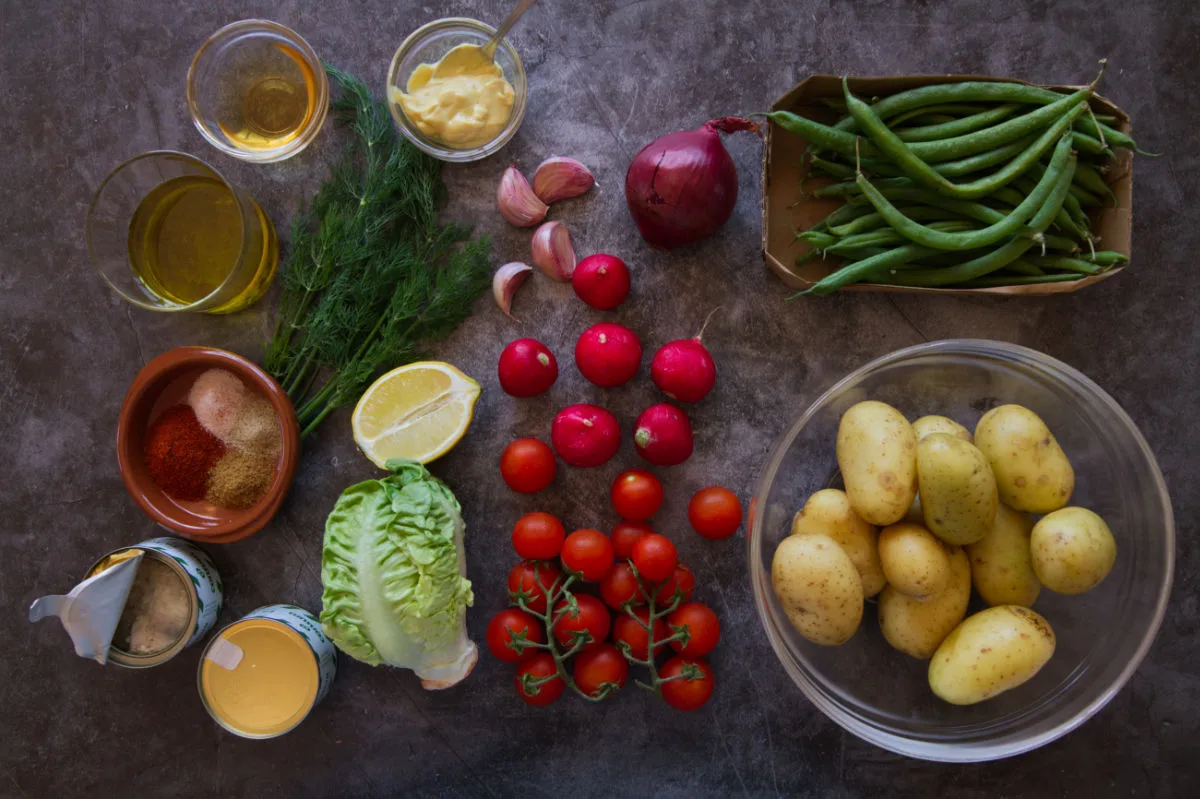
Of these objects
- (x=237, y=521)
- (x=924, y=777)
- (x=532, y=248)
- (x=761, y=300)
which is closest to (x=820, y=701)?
(x=924, y=777)

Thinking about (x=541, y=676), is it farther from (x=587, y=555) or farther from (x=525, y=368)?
(x=525, y=368)

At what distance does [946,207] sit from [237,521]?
65.5 inches

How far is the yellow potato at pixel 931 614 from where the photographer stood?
4.76ft

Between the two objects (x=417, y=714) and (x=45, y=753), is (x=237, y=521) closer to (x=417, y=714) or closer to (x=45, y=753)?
(x=417, y=714)

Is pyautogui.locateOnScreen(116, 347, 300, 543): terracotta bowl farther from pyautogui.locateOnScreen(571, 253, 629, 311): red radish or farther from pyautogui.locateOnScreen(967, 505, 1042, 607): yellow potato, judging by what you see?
pyautogui.locateOnScreen(967, 505, 1042, 607): yellow potato

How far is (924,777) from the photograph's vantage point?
1774 mm

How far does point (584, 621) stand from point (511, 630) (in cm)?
16

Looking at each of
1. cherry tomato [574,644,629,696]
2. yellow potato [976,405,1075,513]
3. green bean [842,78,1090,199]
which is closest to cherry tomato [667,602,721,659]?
cherry tomato [574,644,629,696]

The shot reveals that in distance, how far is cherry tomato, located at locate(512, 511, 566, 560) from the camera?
1.65 metres

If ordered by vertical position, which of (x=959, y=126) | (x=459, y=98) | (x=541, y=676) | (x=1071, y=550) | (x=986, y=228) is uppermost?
(x=959, y=126)

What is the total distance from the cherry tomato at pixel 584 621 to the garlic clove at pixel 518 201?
2.88ft

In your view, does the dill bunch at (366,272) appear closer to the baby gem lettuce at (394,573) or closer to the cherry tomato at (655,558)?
the baby gem lettuce at (394,573)

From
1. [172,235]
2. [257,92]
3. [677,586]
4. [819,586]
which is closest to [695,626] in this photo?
[677,586]

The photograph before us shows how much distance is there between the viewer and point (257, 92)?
1737mm
